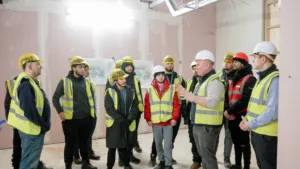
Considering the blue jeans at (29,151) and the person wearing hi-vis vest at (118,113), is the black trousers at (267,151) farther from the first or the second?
the blue jeans at (29,151)

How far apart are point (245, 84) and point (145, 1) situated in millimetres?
3471

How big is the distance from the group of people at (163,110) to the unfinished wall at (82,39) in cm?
153

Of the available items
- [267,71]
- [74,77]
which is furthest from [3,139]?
[267,71]

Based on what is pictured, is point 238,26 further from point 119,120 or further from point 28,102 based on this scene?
point 28,102

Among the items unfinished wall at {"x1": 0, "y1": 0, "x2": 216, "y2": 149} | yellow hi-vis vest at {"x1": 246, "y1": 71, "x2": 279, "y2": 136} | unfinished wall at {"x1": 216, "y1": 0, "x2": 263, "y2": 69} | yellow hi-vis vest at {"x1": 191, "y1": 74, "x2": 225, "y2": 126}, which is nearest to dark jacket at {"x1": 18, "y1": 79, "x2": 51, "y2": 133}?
yellow hi-vis vest at {"x1": 191, "y1": 74, "x2": 225, "y2": 126}

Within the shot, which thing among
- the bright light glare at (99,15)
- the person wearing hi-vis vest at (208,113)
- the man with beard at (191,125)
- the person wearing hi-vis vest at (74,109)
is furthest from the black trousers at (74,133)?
the bright light glare at (99,15)

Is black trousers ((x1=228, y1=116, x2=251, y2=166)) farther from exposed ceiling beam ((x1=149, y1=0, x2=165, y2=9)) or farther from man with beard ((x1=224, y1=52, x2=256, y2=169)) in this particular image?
exposed ceiling beam ((x1=149, y1=0, x2=165, y2=9))

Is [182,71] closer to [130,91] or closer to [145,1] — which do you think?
[145,1]

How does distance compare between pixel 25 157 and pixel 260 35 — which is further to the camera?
pixel 260 35

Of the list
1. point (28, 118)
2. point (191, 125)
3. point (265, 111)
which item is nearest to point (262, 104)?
point (265, 111)

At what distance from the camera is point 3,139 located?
14.2ft

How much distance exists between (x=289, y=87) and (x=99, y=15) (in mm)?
4521

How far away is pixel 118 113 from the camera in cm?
289

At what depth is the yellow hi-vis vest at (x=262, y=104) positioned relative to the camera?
5.88 ft
